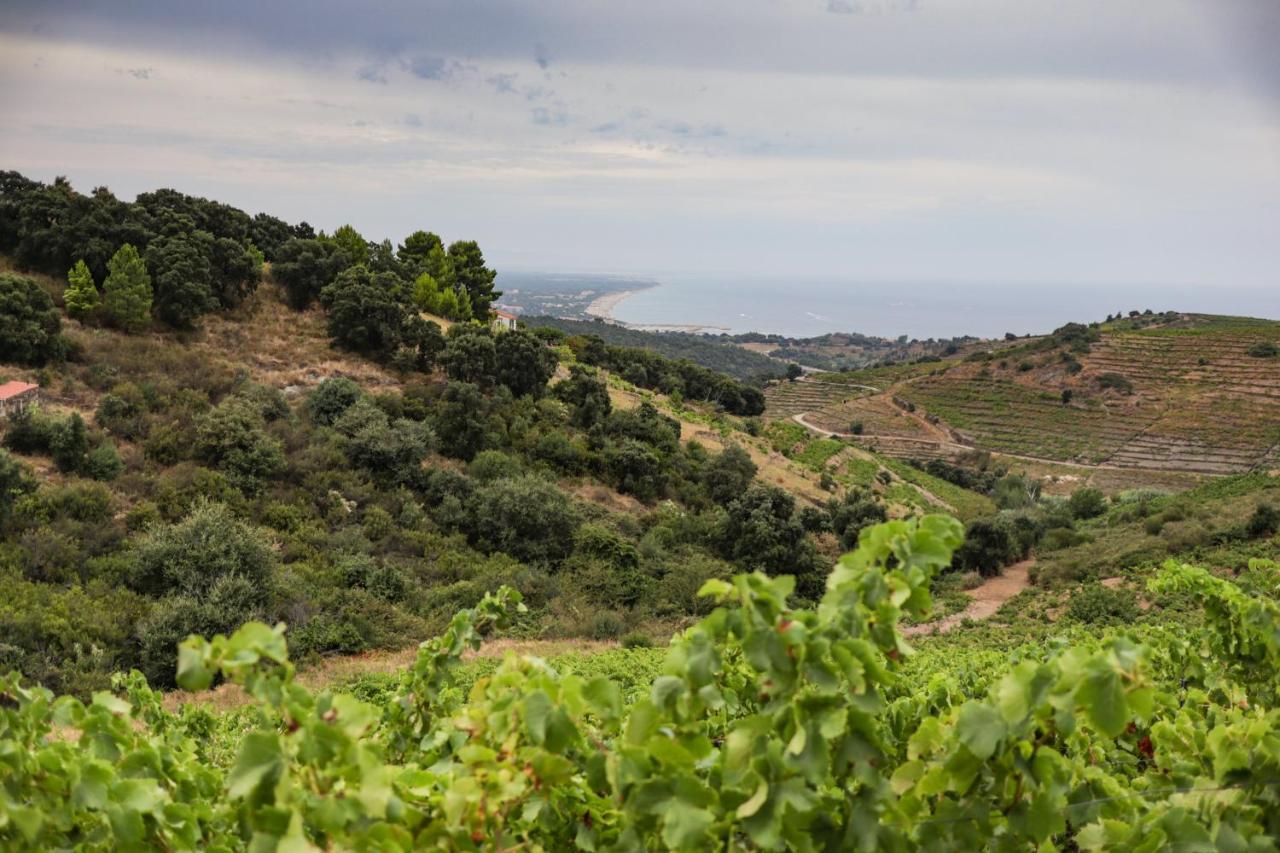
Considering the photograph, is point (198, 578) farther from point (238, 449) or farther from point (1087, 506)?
point (1087, 506)

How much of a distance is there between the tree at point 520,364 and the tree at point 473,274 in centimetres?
1240

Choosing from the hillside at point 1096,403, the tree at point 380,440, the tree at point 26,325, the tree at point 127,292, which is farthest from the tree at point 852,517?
the hillside at point 1096,403

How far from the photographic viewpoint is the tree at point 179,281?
24.4m

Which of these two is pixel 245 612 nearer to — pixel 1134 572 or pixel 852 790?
pixel 852 790

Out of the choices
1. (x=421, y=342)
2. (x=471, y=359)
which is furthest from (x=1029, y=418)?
(x=421, y=342)

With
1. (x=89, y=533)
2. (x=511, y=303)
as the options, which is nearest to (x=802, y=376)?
(x=89, y=533)

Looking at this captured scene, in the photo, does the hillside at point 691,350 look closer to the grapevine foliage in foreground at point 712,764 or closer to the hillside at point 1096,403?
the hillside at point 1096,403

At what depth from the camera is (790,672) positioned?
4.98ft

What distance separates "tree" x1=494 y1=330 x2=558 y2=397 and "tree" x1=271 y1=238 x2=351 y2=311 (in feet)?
26.2

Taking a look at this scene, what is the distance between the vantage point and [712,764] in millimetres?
1868

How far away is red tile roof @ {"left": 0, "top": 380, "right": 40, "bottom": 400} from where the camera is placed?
17.4m

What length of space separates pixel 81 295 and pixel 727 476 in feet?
70.1

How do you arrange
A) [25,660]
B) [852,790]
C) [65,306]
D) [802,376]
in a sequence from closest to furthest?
[852,790], [25,660], [65,306], [802,376]

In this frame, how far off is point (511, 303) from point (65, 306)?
17435 cm
